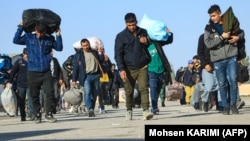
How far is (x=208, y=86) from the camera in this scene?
A: 52.4 feet

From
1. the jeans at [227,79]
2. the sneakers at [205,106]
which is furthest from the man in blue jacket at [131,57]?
the sneakers at [205,106]

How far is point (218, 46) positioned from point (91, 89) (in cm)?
405

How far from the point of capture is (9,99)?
1759cm

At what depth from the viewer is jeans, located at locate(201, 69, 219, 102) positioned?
51.7ft

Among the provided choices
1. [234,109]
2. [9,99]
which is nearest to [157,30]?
[234,109]

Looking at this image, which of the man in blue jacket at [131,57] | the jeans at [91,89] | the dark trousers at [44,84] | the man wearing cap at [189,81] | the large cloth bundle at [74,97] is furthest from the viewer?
the man wearing cap at [189,81]

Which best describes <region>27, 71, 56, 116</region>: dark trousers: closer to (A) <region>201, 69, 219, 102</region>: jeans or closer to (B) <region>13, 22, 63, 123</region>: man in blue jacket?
(B) <region>13, 22, 63, 123</region>: man in blue jacket

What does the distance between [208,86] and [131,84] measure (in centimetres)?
406

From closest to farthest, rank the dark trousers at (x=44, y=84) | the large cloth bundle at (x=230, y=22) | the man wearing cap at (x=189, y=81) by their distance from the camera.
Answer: the large cloth bundle at (x=230, y=22), the dark trousers at (x=44, y=84), the man wearing cap at (x=189, y=81)

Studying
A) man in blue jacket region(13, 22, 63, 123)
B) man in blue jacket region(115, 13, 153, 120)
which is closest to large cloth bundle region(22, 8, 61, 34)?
man in blue jacket region(13, 22, 63, 123)

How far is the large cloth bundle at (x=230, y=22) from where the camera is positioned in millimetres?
12633

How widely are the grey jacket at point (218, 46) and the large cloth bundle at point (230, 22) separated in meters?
0.14

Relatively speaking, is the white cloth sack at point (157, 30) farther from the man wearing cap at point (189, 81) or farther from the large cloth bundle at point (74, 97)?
the man wearing cap at point (189, 81)

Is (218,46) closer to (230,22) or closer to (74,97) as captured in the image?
(230,22)
